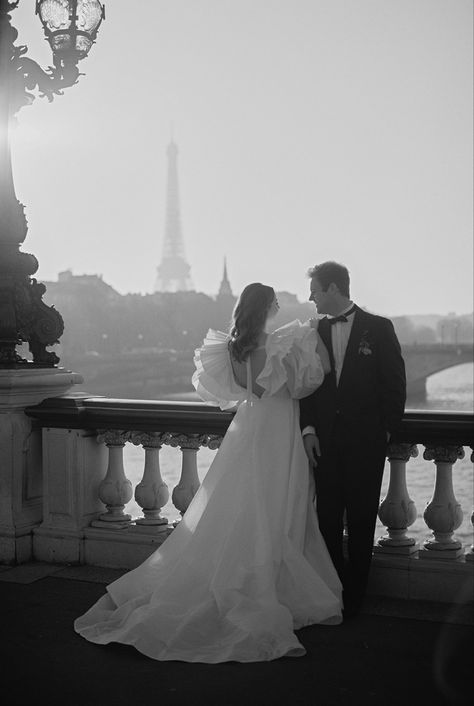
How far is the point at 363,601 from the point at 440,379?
8230 cm

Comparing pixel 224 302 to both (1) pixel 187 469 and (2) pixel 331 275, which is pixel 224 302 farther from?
(2) pixel 331 275

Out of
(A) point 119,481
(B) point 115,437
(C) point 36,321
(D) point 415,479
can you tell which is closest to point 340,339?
(B) point 115,437

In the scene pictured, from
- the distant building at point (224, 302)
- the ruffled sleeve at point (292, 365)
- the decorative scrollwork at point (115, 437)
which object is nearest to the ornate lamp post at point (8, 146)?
the decorative scrollwork at point (115, 437)

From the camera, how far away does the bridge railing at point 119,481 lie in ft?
17.5

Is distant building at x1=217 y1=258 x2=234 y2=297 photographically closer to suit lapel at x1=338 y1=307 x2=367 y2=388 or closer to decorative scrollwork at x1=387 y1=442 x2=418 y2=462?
decorative scrollwork at x1=387 y1=442 x2=418 y2=462

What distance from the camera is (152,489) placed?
597cm

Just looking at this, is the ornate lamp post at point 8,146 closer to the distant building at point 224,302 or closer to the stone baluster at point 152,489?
the stone baluster at point 152,489

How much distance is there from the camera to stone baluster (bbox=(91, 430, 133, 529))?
20.2 feet

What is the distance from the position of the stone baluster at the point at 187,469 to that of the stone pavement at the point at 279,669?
1045 millimetres

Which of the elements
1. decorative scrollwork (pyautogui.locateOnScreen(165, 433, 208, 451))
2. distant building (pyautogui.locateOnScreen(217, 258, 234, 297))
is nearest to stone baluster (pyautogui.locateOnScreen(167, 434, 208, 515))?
decorative scrollwork (pyautogui.locateOnScreen(165, 433, 208, 451))

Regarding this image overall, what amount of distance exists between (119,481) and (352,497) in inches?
74.0

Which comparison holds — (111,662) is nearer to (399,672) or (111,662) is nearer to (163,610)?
(163,610)

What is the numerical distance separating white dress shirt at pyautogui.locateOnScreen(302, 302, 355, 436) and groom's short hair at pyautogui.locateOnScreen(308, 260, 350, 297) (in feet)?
0.44

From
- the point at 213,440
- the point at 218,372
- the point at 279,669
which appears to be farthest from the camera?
the point at 213,440
